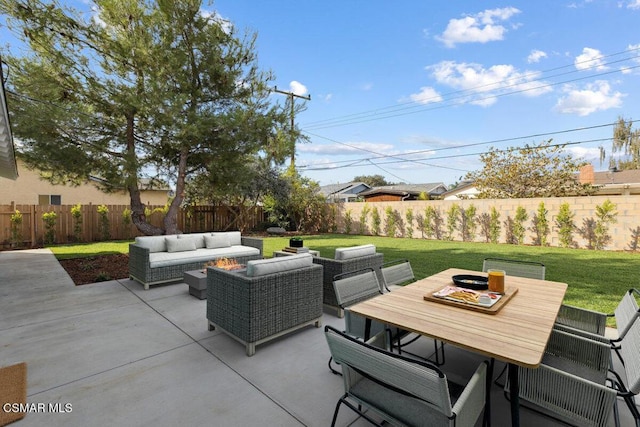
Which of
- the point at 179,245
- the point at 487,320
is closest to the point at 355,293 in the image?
the point at 487,320

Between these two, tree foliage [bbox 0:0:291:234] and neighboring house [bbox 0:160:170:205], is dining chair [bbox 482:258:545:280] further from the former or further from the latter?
neighboring house [bbox 0:160:170:205]

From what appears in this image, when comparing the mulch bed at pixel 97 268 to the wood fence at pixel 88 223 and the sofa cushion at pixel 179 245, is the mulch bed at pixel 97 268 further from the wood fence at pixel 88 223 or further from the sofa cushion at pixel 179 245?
the wood fence at pixel 88 223

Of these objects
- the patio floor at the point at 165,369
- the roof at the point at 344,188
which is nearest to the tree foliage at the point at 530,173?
the patio floor at the point at 165,369

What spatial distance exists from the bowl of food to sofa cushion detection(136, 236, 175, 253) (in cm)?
560

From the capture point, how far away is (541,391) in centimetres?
Result: 173

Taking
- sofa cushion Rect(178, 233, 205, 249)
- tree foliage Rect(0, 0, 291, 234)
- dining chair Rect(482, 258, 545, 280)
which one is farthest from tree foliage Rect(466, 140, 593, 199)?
sofa cushion Rect(178, 233, 205, 249)

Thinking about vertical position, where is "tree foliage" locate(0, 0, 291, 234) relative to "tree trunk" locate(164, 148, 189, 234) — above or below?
above

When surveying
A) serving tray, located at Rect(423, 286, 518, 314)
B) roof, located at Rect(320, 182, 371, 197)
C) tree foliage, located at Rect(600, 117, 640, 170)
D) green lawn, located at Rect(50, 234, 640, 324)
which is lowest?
green lawn, located at Rect(50, 234, 640, 324)

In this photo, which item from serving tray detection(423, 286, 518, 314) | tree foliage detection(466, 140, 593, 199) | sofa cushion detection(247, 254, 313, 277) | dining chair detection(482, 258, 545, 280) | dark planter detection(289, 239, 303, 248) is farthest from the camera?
tree foliage detection(466, 140, 593, 199)

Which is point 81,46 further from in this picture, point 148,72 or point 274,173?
point 274,173

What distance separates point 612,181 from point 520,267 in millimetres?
22779

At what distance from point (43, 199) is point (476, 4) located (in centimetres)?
2050

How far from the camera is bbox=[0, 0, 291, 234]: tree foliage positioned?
24.2 ft

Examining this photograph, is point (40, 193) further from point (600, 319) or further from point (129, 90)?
point (600, 319)
